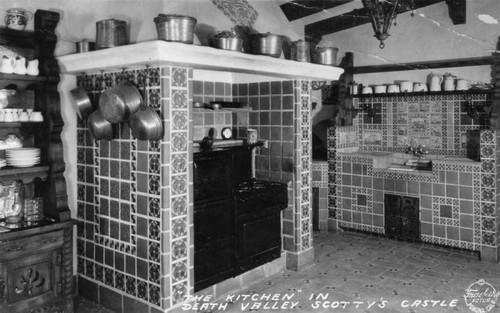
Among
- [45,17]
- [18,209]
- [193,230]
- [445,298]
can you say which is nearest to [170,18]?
[45,17]

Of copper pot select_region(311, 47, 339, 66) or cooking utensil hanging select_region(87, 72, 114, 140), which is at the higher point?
copper pot select_region(311, 47, 339, 66)

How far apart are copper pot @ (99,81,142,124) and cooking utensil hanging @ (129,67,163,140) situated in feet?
0.29

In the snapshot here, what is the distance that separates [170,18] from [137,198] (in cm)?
134

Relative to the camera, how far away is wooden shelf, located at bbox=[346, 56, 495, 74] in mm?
5262

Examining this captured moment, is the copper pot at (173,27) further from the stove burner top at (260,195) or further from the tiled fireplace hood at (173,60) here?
the stove burner top at (260,195)

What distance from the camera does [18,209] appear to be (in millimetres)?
3324

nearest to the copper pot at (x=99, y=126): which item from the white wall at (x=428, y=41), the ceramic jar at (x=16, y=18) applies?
the ceramic jar at (x=16, y=18)

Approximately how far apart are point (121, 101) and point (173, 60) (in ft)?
1.67

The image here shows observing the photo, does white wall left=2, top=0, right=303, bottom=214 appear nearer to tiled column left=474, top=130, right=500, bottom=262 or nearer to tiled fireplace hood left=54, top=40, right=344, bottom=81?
tiled fireplace hood left=54, top=40, right=344, bottom=81

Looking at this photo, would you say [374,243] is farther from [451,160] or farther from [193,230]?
[193,230]

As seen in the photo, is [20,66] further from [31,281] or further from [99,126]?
[31,281]

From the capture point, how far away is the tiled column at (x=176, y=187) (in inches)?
125

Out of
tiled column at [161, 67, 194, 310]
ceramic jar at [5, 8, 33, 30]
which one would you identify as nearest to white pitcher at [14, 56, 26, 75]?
ceramic jar at [5, 8, 33, 30]

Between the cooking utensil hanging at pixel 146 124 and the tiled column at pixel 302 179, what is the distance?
1.74 m
